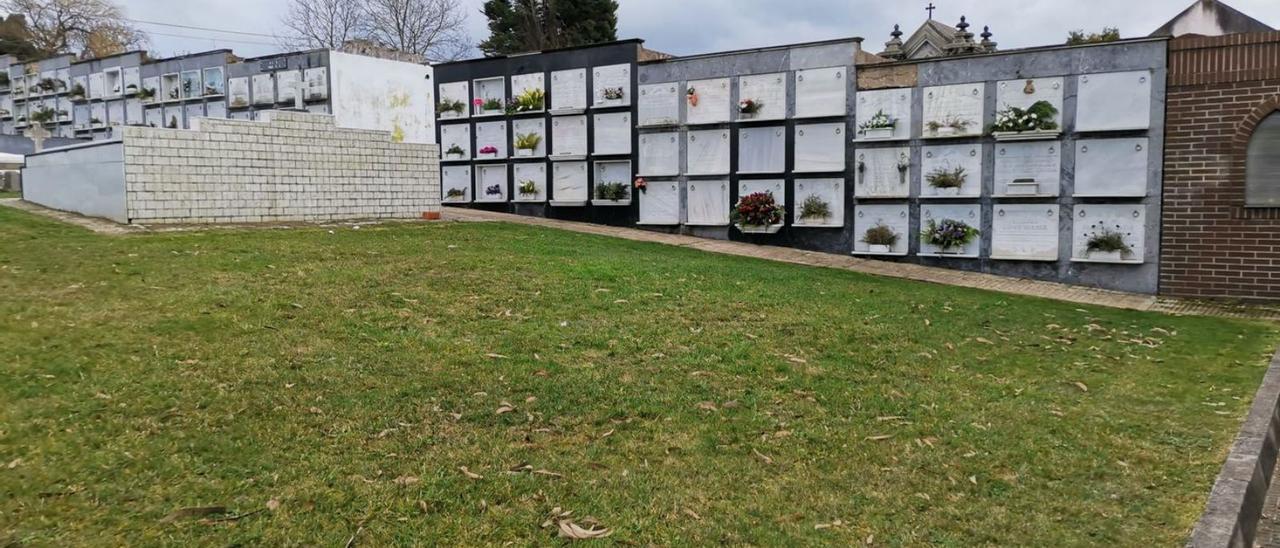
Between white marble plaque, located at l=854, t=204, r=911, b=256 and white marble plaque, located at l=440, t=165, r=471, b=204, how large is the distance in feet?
26.6

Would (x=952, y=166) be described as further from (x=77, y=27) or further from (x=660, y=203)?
(x=77, y=27)

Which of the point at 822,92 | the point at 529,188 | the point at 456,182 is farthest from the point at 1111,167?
the point at 456,182

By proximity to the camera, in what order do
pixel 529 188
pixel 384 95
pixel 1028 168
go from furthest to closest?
1. pixel 384 95
2. pixel 529 188
3. pixel 1028 168

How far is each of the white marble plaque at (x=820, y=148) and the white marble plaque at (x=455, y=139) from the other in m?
7.11

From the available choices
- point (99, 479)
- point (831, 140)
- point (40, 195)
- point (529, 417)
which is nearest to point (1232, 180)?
point (831, 140)

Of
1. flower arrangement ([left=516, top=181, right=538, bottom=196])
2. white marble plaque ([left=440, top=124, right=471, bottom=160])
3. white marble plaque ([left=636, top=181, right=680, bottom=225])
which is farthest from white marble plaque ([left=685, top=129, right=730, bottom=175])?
white marble plaque ([left=440, top=124, right=471, bottom=160])

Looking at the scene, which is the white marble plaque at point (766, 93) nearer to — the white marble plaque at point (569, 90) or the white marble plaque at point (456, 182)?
the white marble plaque at point (569, 90)

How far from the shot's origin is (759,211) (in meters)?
14.1

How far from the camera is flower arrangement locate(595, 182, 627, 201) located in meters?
15.7

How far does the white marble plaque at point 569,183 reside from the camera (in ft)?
53.0

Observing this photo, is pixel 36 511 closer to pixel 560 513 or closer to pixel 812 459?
pixel 560 513

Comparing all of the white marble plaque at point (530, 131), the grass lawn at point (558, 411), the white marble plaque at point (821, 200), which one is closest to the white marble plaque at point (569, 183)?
the white marble plaque at point (530, 131)

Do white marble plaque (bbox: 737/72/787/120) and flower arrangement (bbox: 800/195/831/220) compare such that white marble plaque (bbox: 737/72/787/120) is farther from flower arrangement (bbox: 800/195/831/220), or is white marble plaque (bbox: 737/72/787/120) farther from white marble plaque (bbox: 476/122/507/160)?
white marble plaque (bbox: 476/122/507/160)

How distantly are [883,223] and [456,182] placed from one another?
8.94 metres
